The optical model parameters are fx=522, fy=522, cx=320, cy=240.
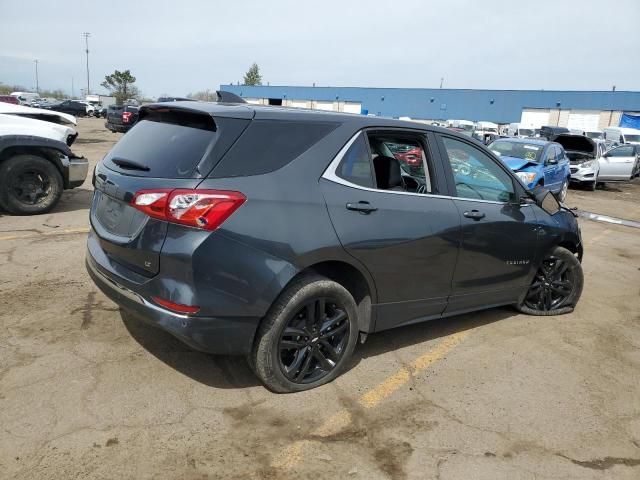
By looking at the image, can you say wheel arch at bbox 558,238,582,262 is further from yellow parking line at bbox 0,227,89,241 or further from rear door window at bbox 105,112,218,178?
yellow parking line at bbox 0,227,89,241

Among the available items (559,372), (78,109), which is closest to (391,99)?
(78,109)

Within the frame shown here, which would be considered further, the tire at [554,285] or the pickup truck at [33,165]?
the pickup truck at [33,165]

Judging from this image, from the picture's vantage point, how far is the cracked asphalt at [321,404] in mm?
2676

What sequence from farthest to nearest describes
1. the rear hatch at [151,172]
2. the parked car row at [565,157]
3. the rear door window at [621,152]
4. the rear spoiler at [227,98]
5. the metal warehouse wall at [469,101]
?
the metal warehouse wall at [469,101] → the rear door window at [621,152] → the parked car row at [565,157] → the rear spoiler at [227,98] → the rear hatch at [151,172]

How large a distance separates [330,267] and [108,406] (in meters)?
1.55

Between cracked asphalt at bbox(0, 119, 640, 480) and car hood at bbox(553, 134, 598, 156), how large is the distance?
15614 millimetres

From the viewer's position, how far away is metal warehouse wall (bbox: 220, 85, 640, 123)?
47.8 meters

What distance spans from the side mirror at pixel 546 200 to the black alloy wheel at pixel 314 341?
7.96 feet

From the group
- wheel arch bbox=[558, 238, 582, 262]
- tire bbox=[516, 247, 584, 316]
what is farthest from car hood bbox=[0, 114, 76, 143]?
wheel arch bbox=[558, 238, 582, 262]

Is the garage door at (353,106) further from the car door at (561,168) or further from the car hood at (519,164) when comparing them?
the car hood at (519,164)

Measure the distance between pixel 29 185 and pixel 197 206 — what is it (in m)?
6.06

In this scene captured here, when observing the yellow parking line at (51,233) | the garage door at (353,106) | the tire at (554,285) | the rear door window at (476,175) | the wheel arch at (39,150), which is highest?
the garage door at (353,106)

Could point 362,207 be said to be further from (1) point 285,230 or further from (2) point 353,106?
(2) point 353,106

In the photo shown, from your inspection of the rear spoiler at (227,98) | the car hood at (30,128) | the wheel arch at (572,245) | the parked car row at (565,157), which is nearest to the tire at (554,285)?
the wheel arch at (572,245)
